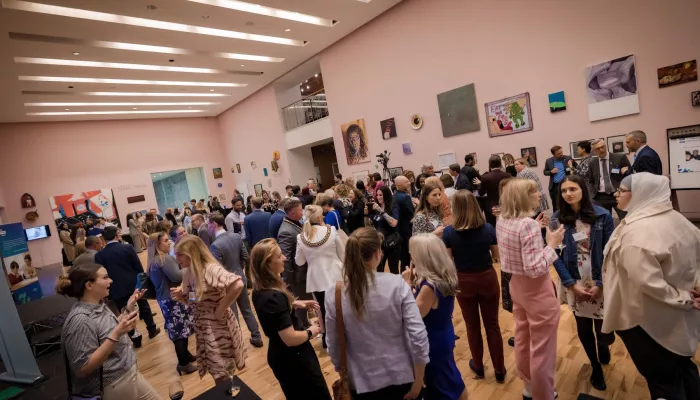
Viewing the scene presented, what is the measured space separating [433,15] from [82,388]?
27.9ft

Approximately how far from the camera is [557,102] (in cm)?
633

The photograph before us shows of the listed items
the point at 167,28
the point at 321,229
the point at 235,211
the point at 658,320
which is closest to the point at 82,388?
the point at 321,229

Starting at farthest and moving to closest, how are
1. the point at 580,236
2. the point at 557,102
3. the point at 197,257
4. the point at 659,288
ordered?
the point at 557,102, the point at 197,257, the point at 580,236, the point at 659,288

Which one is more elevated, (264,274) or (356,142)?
(356,142)

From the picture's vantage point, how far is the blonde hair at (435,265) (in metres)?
1.77

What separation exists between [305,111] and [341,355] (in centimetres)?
1213

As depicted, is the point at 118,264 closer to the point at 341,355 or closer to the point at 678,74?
the point at 341,355

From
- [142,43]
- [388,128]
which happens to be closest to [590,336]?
[388,128]

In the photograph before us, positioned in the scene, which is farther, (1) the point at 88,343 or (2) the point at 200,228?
(2) the point at 200,228

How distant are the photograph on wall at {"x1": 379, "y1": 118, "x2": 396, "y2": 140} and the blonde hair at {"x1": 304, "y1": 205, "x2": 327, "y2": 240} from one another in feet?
21.2

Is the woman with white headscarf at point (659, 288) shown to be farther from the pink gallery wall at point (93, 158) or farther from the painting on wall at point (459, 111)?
the pink gallery wall at point (93, 158)

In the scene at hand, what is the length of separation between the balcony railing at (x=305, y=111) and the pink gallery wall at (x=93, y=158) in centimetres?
584

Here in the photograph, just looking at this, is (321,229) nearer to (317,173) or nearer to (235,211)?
(235,211)

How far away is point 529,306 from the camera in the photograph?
222cm
